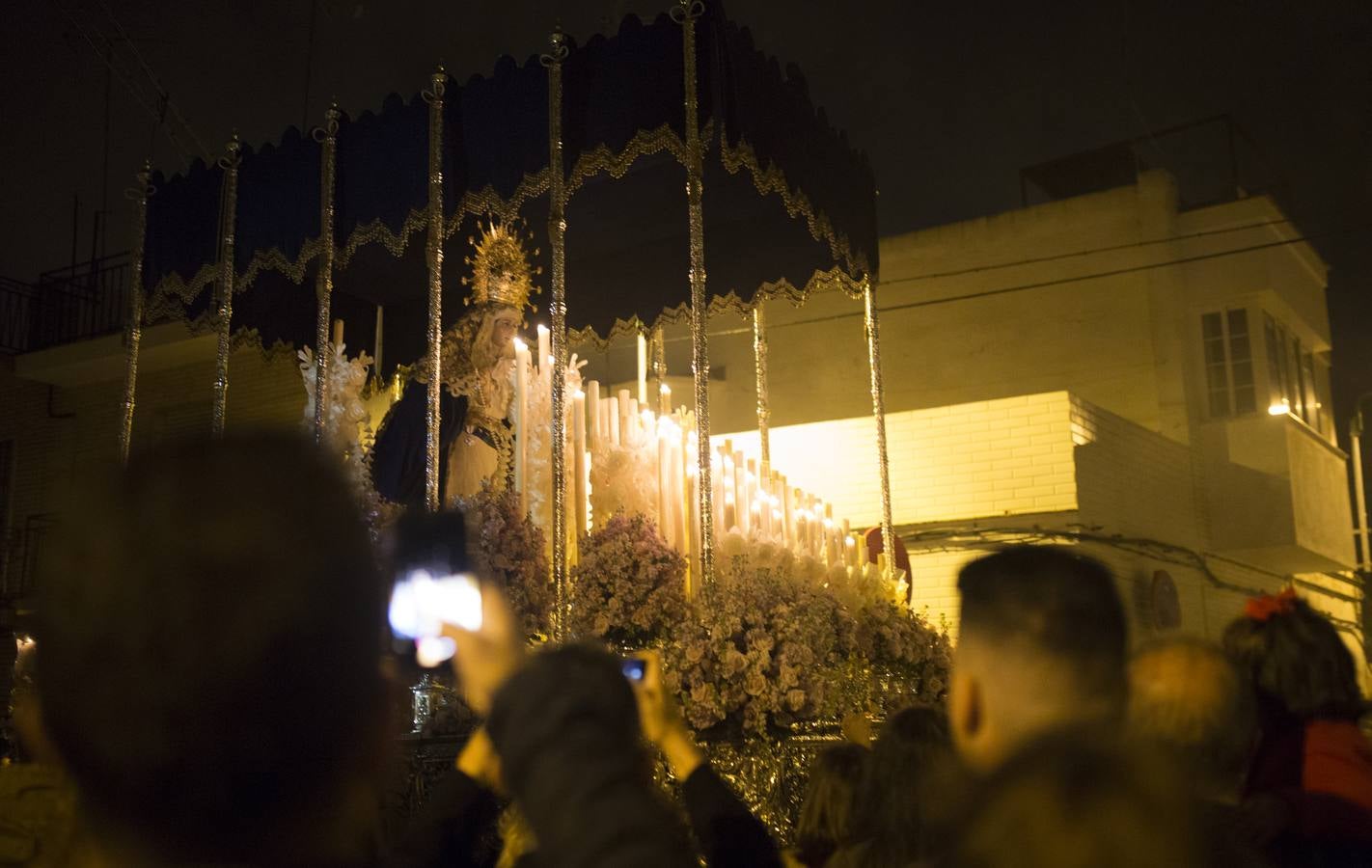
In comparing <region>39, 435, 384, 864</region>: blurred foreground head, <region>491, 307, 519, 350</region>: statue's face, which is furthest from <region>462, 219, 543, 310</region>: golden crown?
<region>39, 435, 384, 864</region>: blurred foreground head

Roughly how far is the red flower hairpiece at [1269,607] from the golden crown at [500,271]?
21.3 feet

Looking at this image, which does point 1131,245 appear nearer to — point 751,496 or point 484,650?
point 751,496

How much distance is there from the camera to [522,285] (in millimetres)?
8828

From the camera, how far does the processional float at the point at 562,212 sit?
663 cm

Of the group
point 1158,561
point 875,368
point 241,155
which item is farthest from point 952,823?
point 1158,561

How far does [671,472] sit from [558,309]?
3.83 feet

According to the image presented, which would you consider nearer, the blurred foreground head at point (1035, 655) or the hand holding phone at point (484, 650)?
the hand holding phone at point (484, 650)

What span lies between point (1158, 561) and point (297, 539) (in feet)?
45.5

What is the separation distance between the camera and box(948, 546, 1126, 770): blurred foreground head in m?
1.87

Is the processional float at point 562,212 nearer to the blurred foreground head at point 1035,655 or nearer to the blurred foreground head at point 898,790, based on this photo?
the blurred foreground head at point 898,790

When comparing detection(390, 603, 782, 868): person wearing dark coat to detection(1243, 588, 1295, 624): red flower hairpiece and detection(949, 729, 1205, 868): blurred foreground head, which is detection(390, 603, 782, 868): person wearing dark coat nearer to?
detection(949, 729, 1205, 868): blurred foreground head

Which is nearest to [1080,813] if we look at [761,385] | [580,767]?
[580,767]

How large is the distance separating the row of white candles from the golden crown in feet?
3.40

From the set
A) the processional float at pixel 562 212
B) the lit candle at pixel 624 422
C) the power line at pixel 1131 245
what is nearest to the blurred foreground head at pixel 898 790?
the processional float at pixel 562 212
